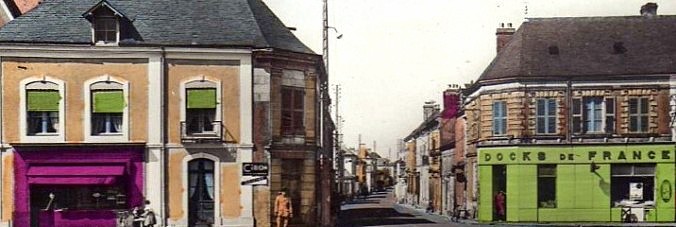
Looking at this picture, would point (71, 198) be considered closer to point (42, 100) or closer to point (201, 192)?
point (42, 100)

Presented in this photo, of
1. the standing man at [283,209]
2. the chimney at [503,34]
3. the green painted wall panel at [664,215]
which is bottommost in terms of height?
the green painted wall panel at [664,215]

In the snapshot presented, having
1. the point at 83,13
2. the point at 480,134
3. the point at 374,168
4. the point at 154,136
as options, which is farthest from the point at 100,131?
the point at 374,168

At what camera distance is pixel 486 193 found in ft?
129

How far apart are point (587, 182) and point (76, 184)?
696 inches

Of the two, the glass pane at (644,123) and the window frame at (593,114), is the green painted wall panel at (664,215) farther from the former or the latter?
the window frame at (593,114)

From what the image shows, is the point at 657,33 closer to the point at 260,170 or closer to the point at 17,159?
the point at 260,170

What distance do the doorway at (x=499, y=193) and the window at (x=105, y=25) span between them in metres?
15.8

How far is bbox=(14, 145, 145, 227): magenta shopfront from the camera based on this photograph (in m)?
A: 29.4

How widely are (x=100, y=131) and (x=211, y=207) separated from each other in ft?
12.5

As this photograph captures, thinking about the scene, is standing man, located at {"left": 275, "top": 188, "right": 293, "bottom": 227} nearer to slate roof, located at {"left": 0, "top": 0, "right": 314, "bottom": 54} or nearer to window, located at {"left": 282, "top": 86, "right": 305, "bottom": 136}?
window, located at {"left": 282, "top": 86, "right": 305, "bottom": 136}

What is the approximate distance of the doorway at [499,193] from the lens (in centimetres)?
3856

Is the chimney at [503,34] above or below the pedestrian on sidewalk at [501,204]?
above

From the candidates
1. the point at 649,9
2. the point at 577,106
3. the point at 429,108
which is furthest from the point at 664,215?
the point at 429,108

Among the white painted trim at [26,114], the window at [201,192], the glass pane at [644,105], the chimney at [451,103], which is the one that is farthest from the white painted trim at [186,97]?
the chimney at [451,103]
